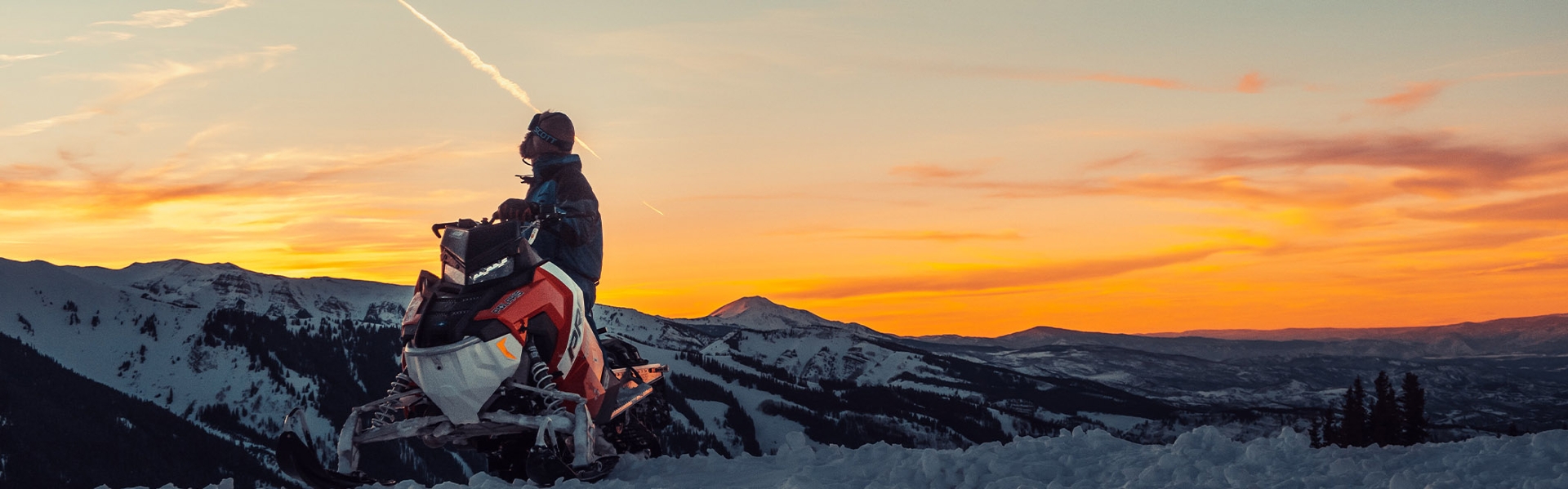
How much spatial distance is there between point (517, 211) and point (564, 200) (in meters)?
1.01

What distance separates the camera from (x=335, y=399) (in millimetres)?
198375

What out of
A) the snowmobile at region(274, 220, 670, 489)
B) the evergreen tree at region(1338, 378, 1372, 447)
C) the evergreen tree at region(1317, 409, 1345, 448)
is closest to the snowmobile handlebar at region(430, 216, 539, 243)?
the snowmobile at region(274, 220, 670, 489)

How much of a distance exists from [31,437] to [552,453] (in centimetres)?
17648

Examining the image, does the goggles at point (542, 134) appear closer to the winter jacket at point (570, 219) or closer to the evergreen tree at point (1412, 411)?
the winter jacket at point (570, 219)

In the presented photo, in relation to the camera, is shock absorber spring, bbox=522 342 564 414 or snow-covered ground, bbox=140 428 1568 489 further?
shock absorber spring, bbox=522 342 564 414

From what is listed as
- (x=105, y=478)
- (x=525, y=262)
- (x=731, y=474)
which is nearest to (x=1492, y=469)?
(x=731, y=474)

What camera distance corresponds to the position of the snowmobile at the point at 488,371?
28.1ft

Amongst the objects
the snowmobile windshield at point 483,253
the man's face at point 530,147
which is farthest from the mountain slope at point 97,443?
the snowmobile windshield at point 483,253

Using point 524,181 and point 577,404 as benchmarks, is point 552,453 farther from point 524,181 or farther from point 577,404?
point 524,181

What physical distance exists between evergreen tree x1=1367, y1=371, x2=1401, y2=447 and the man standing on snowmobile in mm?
84602

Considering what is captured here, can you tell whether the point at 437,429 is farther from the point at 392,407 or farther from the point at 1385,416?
the point at 1385,416

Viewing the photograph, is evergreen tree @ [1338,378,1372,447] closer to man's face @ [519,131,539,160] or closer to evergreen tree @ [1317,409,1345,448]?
evergreen tree @ [1317,409,1345,448]

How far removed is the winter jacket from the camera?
10.1m

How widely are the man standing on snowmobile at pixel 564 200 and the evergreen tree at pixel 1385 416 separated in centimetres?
8460
